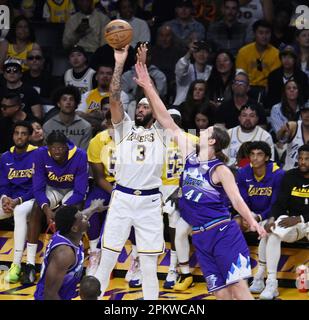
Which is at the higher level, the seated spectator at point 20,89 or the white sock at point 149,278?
the seated spectator at point 20,89

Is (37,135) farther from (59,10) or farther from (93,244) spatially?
(59,10)

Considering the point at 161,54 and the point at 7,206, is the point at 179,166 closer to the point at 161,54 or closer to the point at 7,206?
the point at 7,206

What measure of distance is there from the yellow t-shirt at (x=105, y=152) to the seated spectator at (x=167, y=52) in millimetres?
2830

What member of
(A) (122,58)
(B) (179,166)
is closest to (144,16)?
(B) (179,166)

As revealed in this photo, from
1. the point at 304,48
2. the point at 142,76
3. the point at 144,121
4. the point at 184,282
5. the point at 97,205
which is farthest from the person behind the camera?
the point at 304,48

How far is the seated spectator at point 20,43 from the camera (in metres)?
14.7

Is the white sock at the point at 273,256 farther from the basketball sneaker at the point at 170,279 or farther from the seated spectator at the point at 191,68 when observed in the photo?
the seated spectator at the point at 191,68

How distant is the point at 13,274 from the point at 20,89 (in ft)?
10.7

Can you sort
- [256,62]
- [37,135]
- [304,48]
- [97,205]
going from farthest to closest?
1. [256,62]
2. [304,48]
3. [37,135]
4. [97,205]

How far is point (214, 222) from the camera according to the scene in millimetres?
9312

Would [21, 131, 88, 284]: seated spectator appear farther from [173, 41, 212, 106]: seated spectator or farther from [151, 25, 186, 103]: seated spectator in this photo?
[151, 25, 186, 103]: seated spectator

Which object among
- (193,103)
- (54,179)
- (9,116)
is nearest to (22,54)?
(9,116)

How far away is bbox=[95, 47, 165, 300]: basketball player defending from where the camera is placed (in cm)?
979

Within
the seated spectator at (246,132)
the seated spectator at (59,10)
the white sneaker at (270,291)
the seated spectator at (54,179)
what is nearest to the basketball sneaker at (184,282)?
the white sneaker at (270,291)
